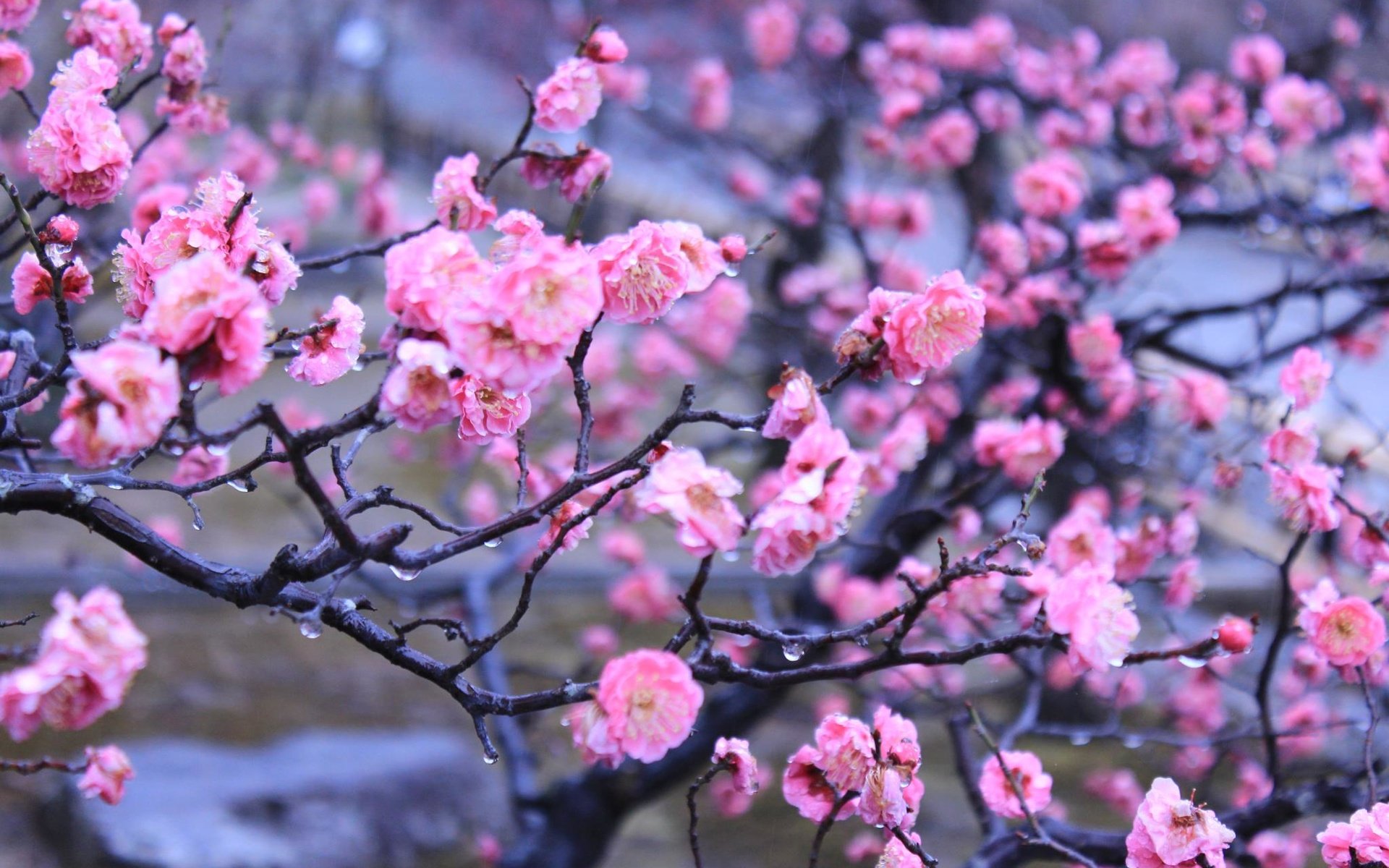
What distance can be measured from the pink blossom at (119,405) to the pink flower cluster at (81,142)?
0.55 metres

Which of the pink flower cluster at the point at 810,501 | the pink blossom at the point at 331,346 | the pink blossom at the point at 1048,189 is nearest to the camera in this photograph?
the pink flower cluster at the point at 810,501

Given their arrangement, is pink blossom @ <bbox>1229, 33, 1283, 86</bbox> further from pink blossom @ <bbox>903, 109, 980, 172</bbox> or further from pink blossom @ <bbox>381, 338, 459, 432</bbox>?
pink blossom @ <bbox>381, 338, 459, 432</bbox>

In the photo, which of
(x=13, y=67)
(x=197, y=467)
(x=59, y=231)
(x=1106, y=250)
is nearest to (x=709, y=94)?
(x=1106, y=250)

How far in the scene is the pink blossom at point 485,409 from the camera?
115 cm

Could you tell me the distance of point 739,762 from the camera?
3.93ft

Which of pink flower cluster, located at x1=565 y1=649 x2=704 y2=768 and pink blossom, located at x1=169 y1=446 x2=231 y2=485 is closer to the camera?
pink flower cluster, located at x1=565 y1=649 x2=704 y2=768

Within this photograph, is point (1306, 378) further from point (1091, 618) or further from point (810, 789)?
point (810, 789)

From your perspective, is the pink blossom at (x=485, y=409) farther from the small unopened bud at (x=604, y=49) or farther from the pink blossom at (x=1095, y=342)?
the pink blossom at (x=1095, y=342)

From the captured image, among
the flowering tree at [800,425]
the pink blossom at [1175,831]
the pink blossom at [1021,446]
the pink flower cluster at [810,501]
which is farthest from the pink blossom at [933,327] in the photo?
the pink blossom at [1021,446]

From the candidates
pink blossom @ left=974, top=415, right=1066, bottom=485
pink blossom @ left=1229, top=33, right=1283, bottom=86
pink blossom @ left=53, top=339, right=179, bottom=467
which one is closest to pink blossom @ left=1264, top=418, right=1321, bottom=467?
pink blossom @ left=974, top=415, right=1066, bottom=485

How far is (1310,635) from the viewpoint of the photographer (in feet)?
4.84

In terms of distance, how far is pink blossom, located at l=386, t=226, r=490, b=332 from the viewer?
0.98 meters

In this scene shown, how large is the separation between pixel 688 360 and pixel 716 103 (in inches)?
42.8

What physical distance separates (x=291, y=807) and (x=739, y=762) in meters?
2.65
